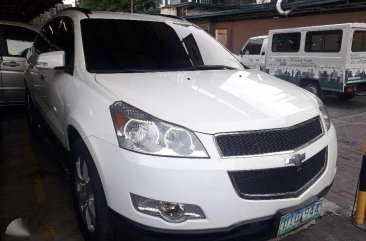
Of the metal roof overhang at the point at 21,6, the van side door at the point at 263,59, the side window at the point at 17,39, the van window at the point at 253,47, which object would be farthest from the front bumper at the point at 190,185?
the van window at the point at 253,47

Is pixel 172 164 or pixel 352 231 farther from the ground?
pixel 172 164

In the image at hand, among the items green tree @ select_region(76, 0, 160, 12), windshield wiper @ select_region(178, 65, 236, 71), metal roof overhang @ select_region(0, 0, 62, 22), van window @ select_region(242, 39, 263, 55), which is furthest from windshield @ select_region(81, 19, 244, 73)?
green tree @ select_region(76, 0, 160, 12)

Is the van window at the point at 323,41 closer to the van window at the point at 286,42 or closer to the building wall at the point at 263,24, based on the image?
the van window at the point at 286,42

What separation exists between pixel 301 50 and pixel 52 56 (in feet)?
27.7

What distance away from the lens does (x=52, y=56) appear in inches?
123

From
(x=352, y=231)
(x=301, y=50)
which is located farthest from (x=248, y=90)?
(x=301, y=50)

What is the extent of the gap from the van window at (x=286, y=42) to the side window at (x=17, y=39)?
23.8 feet

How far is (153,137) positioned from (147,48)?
1593 mm

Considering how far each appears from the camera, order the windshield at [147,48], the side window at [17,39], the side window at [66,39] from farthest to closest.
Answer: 1. the side window at [17,39]
2. the side window at [66,39]
3. the windshield at [147,48]

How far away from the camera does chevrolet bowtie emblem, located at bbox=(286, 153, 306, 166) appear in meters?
2.22

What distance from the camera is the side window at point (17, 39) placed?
617cm

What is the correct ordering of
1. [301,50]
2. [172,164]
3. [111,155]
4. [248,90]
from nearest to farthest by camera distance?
[172,164] < [111,155] < [248,90] < [301,50]

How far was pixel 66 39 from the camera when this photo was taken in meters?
3.63

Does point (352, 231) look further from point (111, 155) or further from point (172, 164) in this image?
point (111, 155)
